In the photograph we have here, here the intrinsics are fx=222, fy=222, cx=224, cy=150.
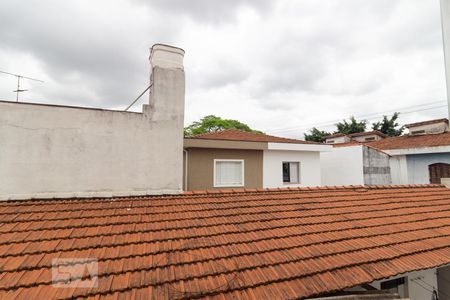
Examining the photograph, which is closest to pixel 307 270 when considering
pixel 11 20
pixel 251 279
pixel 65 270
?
pixel 251 279

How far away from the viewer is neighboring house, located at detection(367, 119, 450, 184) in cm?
1585

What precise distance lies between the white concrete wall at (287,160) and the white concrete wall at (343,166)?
5.15 metres

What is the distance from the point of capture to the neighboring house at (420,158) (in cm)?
1585

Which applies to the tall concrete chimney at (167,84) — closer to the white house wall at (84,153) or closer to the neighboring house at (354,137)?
the white house wall at (84,153)

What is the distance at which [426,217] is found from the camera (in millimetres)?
5586

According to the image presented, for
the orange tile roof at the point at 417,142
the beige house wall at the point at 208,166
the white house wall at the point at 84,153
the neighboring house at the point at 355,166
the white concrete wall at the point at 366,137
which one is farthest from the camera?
the white concrete wall at the point at 366,137

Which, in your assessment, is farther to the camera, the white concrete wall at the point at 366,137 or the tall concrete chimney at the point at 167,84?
the white concrete wall at the point at 366,137

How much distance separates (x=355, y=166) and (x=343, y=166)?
1005 mm

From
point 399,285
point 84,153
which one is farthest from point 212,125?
point 399,285

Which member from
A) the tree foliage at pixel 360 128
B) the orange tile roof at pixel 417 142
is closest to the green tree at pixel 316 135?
the tree foliage at pixel 360 128

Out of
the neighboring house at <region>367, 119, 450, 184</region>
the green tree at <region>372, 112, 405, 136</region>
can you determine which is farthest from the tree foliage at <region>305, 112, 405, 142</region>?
the neighboring house at <region>367, 119, 450, 184</region>

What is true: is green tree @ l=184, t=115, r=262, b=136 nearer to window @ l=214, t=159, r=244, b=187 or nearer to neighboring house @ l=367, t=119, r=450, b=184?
neighboring house @ l=367, t=119, r=450, b=184

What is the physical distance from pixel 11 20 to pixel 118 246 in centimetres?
806

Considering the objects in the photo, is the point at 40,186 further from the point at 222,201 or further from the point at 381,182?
the point at 381,182
